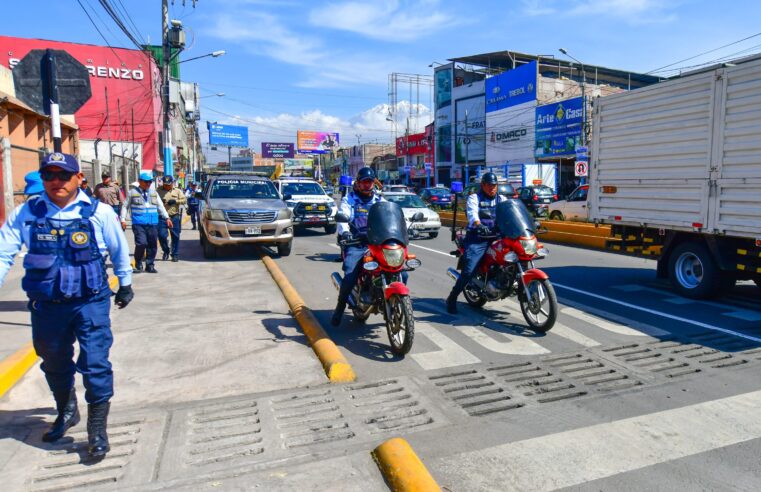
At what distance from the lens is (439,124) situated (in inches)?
2419

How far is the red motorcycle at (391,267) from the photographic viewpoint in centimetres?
539

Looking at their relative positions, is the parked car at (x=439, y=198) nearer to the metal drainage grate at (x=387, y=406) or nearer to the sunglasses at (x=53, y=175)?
the metal drainage grate at (x=387, y=406)

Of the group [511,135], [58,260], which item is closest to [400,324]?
[58,260]

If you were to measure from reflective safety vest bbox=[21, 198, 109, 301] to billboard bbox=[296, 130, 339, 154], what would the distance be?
9180 centimetres

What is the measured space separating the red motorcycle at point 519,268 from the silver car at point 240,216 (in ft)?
21.4

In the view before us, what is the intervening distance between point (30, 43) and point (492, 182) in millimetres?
36006

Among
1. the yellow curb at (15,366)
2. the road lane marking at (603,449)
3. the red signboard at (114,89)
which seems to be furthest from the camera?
the red signboard at (114,89)

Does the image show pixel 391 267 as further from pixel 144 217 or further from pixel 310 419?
pixel 144 217

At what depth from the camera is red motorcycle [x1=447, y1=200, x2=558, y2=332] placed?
20.5 ft

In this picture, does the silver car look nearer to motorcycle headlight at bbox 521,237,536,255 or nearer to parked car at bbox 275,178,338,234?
parked car at bbox 275,178,338,234

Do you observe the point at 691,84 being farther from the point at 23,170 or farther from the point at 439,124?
the point at 439,124

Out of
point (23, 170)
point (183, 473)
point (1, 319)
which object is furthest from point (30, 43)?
point (183, 473)

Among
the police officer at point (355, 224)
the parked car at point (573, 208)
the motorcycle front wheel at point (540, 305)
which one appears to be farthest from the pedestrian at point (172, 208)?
the parked car at point (573, 208)

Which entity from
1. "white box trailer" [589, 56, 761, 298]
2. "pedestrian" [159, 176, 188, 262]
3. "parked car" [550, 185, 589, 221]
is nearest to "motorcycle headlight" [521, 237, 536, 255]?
"white box trailer" [589, 56, 761, 298]
